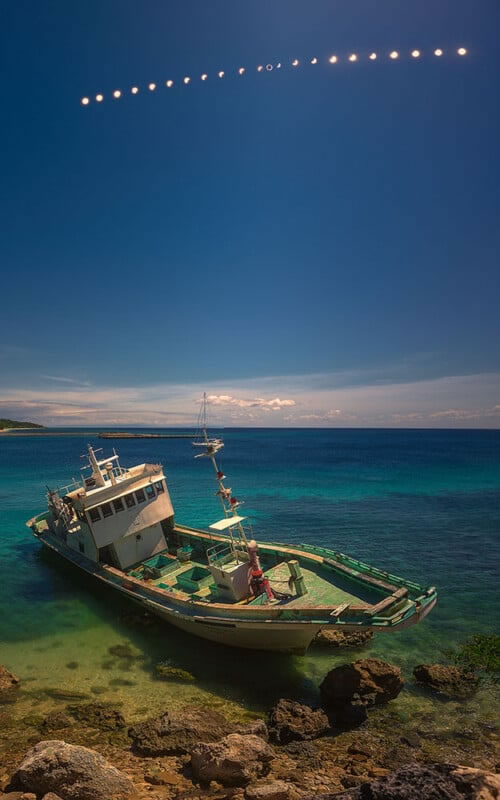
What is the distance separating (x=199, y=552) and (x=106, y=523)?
5837mm

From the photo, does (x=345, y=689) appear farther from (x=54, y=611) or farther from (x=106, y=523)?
(x=54, y=611)

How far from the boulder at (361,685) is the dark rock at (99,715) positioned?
7288 millimetres

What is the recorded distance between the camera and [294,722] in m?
13.0

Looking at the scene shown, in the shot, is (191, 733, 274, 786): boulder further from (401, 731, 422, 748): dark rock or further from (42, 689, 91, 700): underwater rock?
(42, 689, 91, 700): underwater rock

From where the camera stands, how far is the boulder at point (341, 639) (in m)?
18.3

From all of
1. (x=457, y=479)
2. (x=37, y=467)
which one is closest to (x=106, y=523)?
(x=457, y=479)

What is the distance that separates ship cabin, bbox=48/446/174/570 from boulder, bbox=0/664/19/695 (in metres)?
6.98

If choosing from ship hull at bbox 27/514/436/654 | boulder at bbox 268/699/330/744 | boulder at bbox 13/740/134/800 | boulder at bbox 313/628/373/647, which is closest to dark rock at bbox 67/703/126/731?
boulder at bbox 13/740/134/800

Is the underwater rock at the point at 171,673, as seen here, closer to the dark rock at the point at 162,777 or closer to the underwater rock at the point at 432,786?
the dark rock at the point at 162,777

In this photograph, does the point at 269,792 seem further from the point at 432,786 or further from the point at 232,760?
the point at 432,786

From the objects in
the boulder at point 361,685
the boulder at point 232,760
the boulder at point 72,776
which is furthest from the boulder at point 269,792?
the boulder at point 361,685

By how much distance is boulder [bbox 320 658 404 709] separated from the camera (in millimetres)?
14250

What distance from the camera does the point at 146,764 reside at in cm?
1134

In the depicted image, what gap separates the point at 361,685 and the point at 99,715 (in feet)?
30.3
